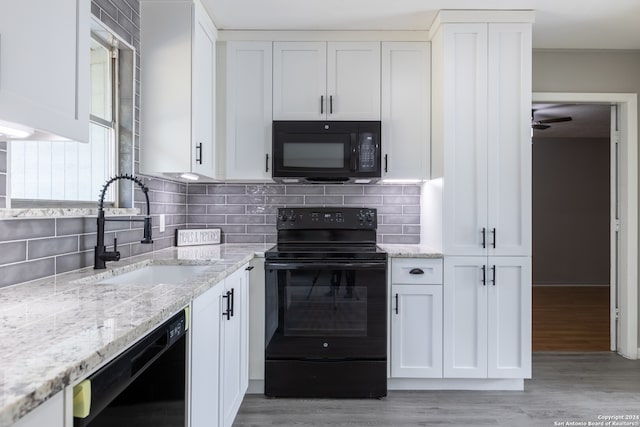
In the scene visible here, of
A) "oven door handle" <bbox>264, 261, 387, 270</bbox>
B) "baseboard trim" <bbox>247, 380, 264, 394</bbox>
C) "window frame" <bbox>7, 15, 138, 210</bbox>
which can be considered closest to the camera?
"window frame" <bbox>7, 15, 138, 210</bbox>

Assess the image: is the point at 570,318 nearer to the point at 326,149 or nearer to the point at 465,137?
the point at 465,137

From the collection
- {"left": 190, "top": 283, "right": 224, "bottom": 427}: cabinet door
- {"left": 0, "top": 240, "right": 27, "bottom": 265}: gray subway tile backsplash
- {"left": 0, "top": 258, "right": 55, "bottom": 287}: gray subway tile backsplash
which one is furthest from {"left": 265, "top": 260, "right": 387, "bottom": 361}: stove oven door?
{"left": 0, "top": 240, "right": 27, "bottom": 265}: gray subway tile backsplash

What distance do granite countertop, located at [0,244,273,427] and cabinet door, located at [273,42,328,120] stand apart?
148 centimetres

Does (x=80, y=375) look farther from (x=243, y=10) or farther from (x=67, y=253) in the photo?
(x=243, y=10)

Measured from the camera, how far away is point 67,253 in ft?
5.72

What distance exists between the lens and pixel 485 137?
2.60m

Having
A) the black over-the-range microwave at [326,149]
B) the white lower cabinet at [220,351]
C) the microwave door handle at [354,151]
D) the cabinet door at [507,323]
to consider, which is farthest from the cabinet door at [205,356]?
the cabinet door at [507,323]

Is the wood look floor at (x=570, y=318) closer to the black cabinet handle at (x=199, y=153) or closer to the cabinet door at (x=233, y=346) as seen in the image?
the cabinet door at (x=233, y=346)

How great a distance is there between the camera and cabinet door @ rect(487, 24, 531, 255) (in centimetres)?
259

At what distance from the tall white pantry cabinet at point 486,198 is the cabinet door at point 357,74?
1.50 ft

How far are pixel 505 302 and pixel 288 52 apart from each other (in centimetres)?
213

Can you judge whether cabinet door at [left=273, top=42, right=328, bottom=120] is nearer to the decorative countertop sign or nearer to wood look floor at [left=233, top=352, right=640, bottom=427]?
the decorative countertop sign

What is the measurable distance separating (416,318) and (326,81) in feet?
5.41

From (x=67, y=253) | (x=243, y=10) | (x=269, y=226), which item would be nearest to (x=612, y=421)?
(x=269, y=226)
